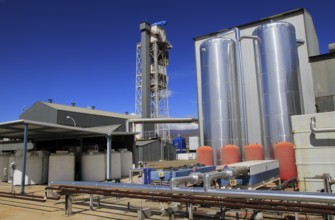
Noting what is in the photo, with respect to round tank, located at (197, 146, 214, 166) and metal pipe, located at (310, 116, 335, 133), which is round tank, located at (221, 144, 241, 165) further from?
metal pipe, located at (310, 116, 335, 133)

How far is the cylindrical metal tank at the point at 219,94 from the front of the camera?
15258mm

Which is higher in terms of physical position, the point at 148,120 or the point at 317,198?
the point at 148,120

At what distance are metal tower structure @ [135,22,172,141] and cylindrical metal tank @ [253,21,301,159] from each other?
3015 centimetres

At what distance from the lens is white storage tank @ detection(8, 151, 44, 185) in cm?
1644

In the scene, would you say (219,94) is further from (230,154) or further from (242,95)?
(230,154)

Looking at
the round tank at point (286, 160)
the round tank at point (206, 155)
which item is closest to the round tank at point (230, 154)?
the round tank at point (206, 155)

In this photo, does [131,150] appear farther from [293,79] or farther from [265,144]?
[293,79]

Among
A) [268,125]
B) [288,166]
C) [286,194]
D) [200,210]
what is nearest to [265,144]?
[268,125]

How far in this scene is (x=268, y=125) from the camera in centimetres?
1420

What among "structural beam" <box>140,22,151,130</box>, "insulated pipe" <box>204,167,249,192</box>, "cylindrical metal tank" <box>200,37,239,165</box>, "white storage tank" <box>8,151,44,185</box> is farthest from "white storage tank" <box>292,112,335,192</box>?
"structural beam" <box>140,22,151,130</box>

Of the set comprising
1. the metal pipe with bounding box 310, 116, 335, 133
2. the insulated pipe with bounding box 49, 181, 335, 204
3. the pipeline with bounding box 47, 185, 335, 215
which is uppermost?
the metal pipe with bounding box 310, 116, 335, 133

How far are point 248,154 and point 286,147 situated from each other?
1.96m

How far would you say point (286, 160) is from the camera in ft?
42.0

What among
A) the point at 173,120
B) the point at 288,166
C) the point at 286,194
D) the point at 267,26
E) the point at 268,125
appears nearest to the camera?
the point at 286,194
